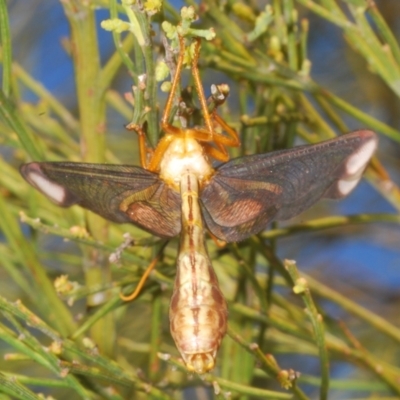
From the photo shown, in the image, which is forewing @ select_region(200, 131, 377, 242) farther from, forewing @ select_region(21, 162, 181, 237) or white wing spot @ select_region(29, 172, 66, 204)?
white wing spot @ select_region(29, 172, 66, 204)

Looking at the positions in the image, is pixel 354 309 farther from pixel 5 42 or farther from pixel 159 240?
pixel 5 42

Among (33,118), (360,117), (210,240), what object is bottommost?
(210,240)

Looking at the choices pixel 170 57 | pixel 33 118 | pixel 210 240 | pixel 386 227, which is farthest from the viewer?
pixel 386 227

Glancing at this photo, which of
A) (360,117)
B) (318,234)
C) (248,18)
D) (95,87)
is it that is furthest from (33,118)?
(318,234)

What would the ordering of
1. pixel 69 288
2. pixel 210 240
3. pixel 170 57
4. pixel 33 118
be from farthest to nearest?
pixel 33 118 < pixel 210 240 < pixel 69 288 < pixel 170 57

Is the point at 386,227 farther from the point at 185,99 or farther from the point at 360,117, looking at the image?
the point at 185,99

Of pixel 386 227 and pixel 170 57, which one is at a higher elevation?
pixel 386 227

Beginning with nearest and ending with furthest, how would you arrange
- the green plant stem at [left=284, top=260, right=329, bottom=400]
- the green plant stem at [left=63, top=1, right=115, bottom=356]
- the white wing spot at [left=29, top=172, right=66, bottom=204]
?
the green plant stem at [left=284, top=260, right=329, bottom=400] → the white wing spot at [left=29, top=172, right=66, bottom=204] → the green plant stem at [left=63, top=1, right=115, bottom=356]

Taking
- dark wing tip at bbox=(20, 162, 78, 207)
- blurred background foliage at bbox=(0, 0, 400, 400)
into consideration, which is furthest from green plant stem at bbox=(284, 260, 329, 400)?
dark wing tip at bbox=(20, 162, 78, 207)

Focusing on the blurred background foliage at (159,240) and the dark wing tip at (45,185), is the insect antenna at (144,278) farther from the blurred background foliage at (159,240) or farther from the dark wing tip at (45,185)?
the dark wing tip at (45,185)
